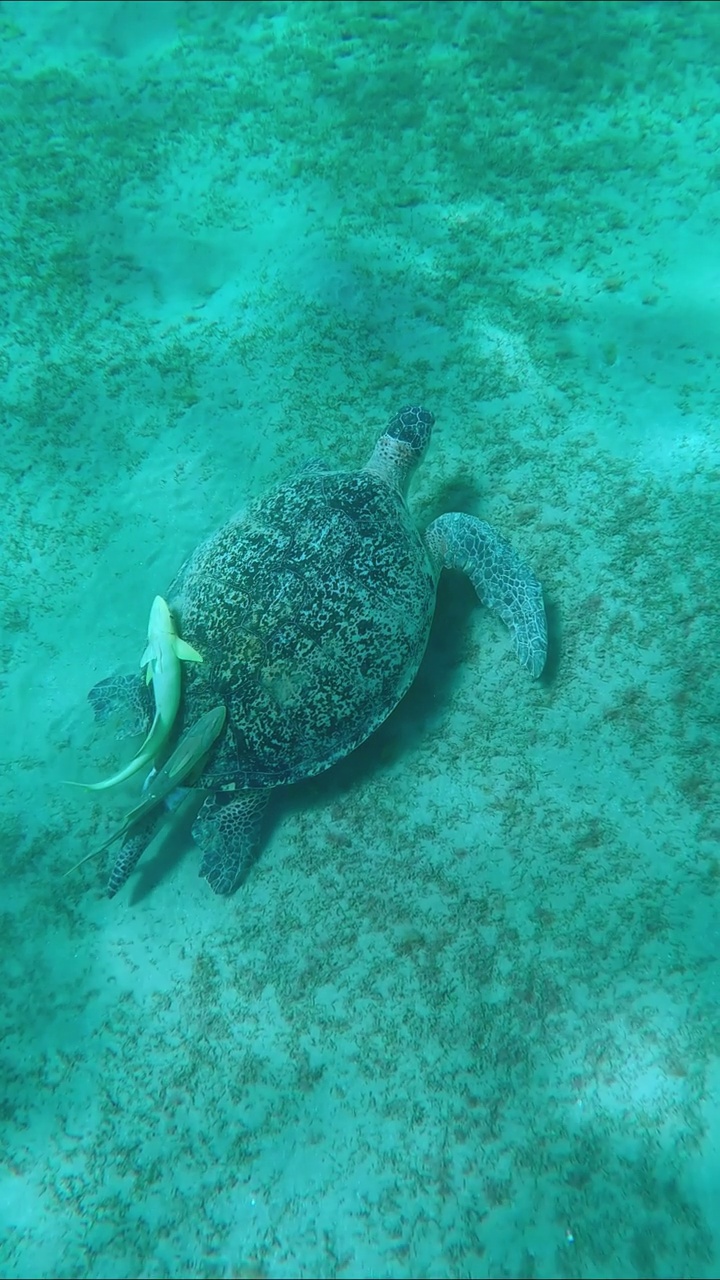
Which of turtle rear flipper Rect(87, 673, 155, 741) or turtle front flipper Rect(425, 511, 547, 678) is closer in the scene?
turtle front flipper Rect(425, 511, 547, 678)

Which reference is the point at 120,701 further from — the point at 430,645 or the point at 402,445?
the point at 402,445

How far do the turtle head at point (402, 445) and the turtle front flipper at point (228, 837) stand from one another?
2341 mm

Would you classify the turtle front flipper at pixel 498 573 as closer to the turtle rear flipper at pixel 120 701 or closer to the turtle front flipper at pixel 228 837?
the turtle front flipper at pixel 228 837

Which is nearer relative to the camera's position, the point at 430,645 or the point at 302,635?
the point at 302,635

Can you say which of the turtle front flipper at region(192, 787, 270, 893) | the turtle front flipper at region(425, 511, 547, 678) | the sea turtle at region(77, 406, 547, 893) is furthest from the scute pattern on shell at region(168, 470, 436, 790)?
the turtle front flipper at region(425, 511, 547, 678)

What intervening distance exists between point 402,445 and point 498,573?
119 cm

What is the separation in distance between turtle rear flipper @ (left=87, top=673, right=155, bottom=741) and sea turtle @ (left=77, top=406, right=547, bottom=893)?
0.31 ft

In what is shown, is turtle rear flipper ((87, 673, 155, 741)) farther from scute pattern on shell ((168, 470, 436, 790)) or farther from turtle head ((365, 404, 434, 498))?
turtle head ((365, 404, 434, 498))

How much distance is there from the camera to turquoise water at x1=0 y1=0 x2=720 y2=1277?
280cm

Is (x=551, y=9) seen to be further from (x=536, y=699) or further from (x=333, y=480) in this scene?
(x=536, y=699)

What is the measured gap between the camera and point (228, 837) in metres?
3.63

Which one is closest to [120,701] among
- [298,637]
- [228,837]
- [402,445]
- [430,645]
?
[228,837]

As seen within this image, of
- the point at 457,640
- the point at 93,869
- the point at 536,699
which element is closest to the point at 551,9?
the point at 457,640

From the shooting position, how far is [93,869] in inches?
149
